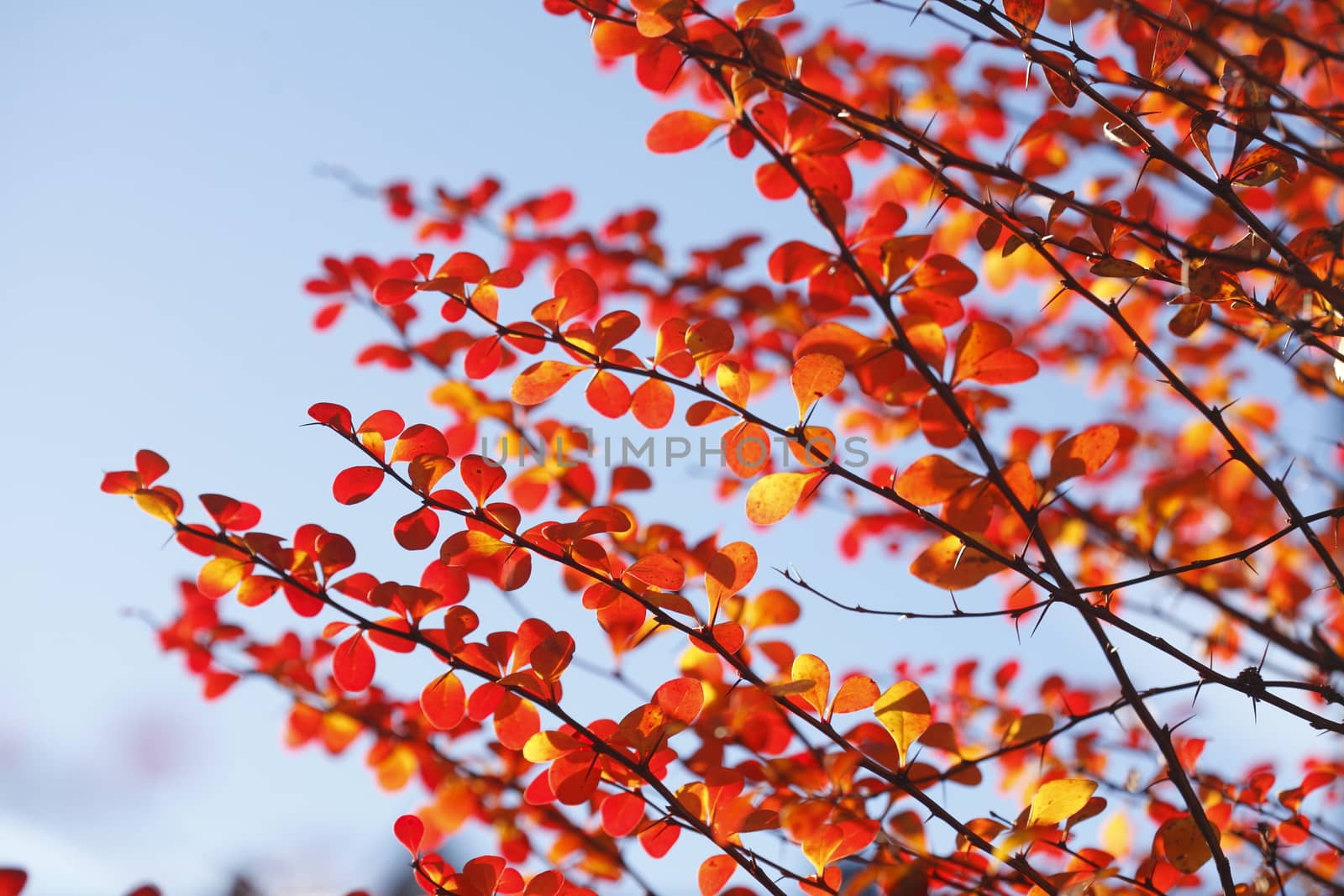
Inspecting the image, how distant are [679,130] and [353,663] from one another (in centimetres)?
82

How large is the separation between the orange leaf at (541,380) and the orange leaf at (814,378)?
0.88ft

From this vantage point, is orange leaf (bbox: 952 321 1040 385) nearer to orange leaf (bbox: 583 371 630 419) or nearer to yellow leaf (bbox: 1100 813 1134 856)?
orange leaf (bbox: 583 371 630 419)

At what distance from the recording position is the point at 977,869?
3.81 ft

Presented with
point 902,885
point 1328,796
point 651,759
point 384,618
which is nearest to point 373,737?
point 384,618

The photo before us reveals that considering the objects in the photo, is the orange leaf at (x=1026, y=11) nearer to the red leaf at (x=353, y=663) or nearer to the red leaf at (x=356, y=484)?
the red leaf at (x=356, y=484)

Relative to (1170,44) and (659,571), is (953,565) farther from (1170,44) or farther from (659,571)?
(1170,44)

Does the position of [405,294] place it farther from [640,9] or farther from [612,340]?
[640,9]

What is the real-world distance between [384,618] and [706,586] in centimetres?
40

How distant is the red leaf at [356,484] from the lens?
3.71ft

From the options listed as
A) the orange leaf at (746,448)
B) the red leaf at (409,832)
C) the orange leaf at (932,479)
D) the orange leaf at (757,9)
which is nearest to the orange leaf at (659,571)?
the orange leaf at (746,448)

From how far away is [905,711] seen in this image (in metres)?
1.12

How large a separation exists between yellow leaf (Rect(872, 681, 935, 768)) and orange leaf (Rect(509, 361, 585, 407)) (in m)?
0.54

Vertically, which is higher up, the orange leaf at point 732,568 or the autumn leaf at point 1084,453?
the autumn leaf at point 1084,453

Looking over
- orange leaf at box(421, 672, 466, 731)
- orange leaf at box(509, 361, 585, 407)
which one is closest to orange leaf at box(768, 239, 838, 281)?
orange leaf at box(509, 361, 585, 407)
